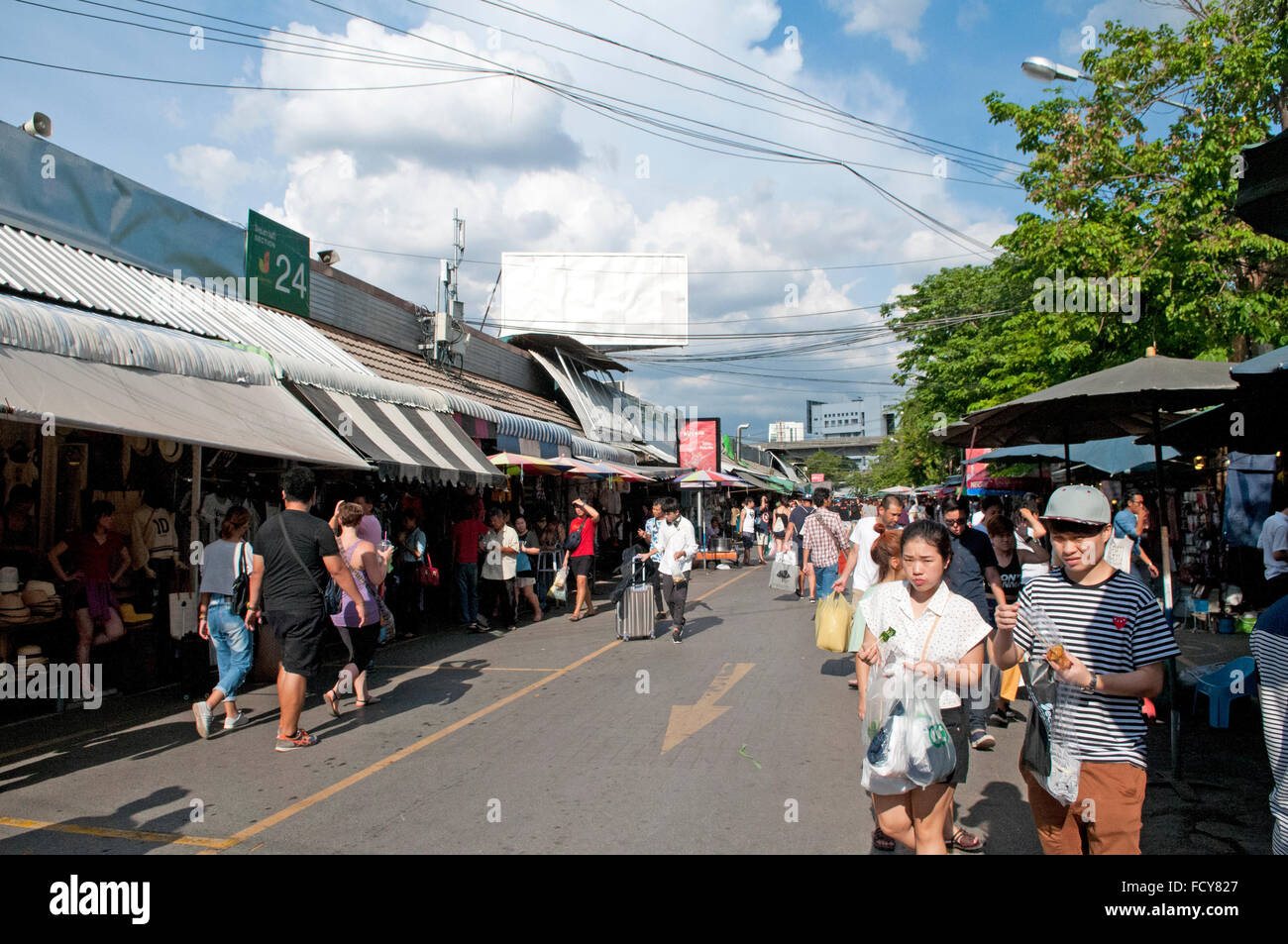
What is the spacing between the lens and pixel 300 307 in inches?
538

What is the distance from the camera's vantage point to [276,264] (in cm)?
1302

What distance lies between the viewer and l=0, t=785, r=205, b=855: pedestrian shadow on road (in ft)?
14.8

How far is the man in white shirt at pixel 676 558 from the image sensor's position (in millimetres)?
11125

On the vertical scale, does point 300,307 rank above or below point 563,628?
above

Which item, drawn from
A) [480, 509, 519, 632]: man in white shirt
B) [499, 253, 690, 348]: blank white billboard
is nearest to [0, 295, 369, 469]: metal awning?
[480, 509, 519, 632]: man in white shirt

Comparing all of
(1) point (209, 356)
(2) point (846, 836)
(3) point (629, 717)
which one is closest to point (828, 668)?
(3) point (629, 717)

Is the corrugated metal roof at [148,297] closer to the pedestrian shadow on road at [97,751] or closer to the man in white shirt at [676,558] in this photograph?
the pedestrian shadow on road at [97,751]

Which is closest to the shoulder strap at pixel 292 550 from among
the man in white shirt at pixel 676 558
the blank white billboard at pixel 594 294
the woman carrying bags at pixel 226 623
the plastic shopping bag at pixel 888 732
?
the woman carrying bags at pixel 226 623

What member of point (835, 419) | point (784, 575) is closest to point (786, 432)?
point (835, 419)

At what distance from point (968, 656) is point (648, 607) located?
822 cm

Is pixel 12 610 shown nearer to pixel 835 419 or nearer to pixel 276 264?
pixel 276 264

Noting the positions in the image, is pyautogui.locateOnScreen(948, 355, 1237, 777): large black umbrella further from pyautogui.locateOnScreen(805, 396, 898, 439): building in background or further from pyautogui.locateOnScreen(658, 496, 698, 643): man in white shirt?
pyautogui.locateOnScreen(805, 396, 898, 439): building in background

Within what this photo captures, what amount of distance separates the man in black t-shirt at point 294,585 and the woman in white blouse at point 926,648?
4366 mm
